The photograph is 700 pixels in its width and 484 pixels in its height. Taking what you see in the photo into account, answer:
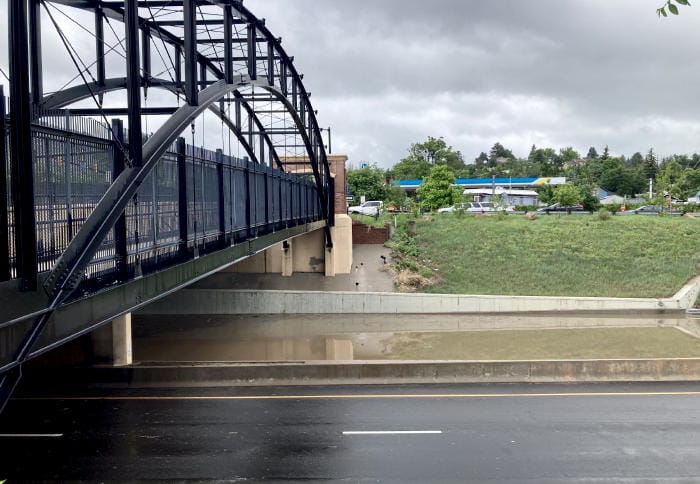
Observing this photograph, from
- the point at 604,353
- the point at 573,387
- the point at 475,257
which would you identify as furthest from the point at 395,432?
the point at 475,257

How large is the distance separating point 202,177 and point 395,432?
253 inches

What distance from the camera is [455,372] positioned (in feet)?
51.3

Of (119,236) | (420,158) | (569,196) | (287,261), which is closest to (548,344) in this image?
(287,261)

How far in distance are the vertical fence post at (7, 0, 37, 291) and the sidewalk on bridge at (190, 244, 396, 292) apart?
24.6m

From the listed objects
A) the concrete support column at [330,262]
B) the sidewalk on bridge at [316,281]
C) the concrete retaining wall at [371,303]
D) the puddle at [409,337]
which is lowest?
the puddle at [409,337]

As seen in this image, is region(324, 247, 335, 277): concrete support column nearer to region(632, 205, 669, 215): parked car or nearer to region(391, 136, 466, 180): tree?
region(632, 205, 669, 215): parked car

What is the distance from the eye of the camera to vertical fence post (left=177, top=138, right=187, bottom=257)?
1217 centimetres

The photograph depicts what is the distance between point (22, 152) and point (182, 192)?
5.62m

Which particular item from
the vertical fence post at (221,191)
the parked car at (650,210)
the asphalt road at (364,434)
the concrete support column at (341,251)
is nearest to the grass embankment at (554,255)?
the concrete support column at (341,251)

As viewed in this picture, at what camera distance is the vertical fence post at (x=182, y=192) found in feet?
39.9

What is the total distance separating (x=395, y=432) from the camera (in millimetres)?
11883

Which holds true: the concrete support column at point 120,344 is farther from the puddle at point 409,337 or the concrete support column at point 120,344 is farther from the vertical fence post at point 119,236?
the vertical fence post at point 119,236

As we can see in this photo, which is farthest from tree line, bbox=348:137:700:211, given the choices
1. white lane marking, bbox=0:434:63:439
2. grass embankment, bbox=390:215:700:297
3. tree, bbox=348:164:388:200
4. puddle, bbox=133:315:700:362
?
white lane marking, bbox=0:434:63:439

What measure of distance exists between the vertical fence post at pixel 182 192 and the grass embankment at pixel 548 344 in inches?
456
